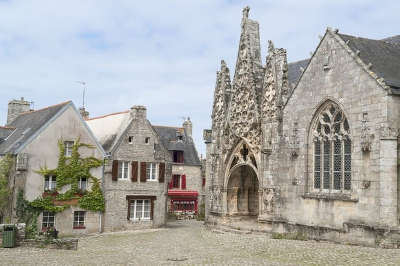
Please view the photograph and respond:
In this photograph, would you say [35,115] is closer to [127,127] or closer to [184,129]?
[127,127]

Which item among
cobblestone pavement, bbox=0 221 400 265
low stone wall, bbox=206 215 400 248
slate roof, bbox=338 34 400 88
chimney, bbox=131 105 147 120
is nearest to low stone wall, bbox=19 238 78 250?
cobblestone pavement, bbox=0 221 400 265

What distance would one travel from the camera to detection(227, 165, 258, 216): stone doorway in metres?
26.1

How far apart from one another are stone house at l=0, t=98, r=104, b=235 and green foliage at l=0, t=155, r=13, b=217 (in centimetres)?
25

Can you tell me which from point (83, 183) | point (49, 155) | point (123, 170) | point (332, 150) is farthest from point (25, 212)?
point (332, 150)

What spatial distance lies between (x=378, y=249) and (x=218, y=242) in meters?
6.86

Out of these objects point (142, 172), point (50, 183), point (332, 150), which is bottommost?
point (50, 183)

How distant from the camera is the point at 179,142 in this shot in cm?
3944

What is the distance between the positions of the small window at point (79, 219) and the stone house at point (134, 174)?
135 cm

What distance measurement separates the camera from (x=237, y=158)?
25.8 m

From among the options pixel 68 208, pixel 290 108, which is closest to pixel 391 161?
pixel 290 108

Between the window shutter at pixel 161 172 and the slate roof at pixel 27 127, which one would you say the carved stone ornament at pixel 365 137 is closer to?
the window shutter at pixel 161 172

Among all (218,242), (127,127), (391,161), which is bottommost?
(218,242)

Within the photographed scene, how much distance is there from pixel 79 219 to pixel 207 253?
1115 cm

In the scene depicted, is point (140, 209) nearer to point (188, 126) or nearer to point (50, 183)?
point (50, 183)
